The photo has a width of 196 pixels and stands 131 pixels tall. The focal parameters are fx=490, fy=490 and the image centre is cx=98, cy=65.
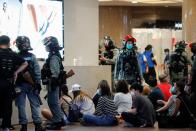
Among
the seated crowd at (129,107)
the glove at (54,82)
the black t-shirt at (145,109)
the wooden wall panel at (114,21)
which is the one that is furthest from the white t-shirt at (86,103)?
the wooden wall panel at (114,21)

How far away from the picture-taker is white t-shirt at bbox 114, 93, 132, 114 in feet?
37.1

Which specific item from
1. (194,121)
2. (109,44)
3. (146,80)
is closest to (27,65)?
(194,121)

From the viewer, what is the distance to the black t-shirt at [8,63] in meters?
8.31

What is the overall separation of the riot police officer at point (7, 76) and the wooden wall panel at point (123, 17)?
16.1 m

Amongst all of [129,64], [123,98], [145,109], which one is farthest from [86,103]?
[129,64]

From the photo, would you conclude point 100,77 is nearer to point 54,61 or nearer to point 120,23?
point 54,61

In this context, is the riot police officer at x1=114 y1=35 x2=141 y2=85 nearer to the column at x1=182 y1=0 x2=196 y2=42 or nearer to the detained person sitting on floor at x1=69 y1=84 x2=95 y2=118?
the detained person sitting on floor at x1=69 y1=84 x2=95 y2=118

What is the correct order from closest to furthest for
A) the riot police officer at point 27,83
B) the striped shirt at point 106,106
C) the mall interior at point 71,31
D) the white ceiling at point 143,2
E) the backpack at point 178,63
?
the riot police officer at point 27,83 < the striped shirt at point 106,106 < the mall interior at point 71,31 < the backpack at point 178,63 < the white ceiling at point 143,2

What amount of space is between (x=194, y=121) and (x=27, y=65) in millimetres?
3869

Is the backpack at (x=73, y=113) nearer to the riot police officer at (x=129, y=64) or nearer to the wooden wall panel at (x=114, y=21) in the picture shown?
the riot police officer at (x=129, y=64)

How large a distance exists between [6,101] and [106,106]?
3047mm

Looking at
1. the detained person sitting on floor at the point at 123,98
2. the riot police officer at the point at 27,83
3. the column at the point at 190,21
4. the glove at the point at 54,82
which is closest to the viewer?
the riot police officer at the point at 27,83

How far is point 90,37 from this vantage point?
13438mm

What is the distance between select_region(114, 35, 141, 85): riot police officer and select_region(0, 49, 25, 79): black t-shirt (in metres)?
4.21
